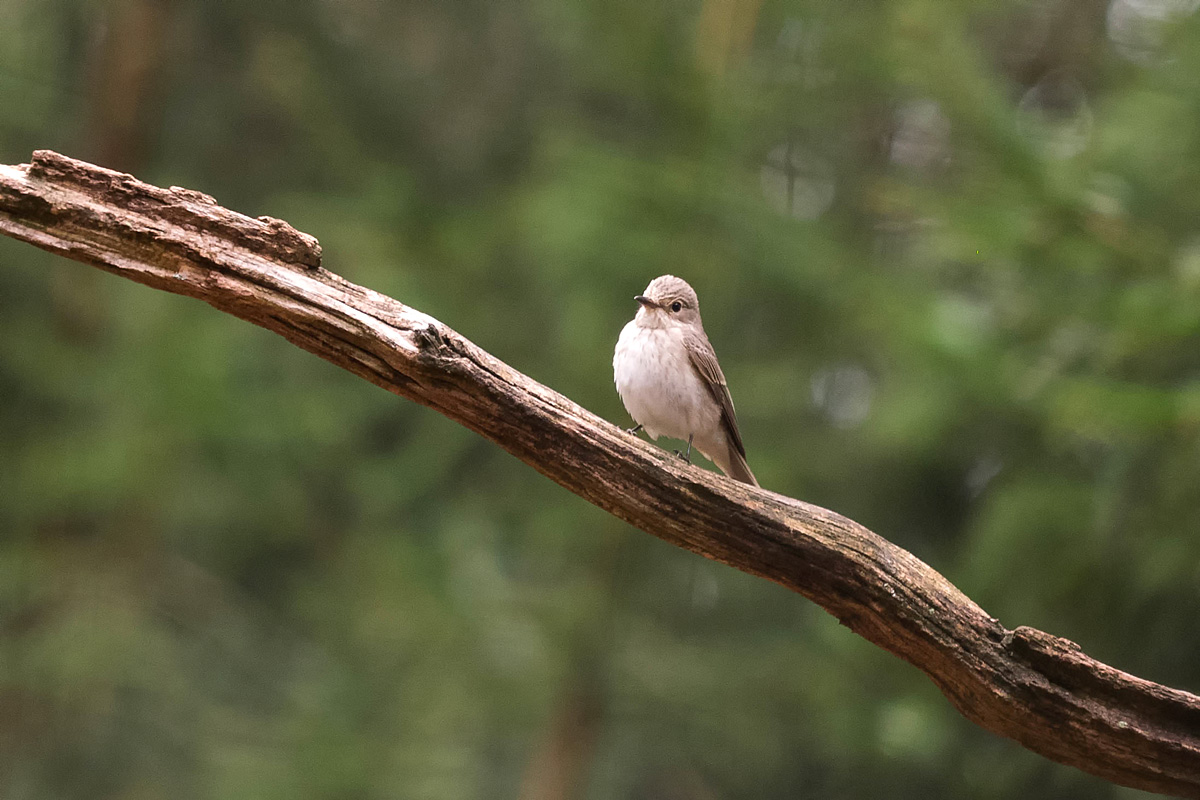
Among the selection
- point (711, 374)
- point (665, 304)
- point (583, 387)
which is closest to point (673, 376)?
point (711, 374)

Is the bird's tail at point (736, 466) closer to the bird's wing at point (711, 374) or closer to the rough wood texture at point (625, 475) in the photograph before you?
the bird's wing at point (711, 374)

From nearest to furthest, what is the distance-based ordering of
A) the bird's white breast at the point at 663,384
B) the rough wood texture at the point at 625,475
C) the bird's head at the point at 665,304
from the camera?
1. the rough wood texture at the point at 625,475
2. the bird's white breast at the point at 663,384
3. the bird's head at the point at 665,304

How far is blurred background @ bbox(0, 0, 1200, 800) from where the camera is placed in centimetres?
454

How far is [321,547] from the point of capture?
850 centimetres

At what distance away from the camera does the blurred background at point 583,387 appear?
4.54m

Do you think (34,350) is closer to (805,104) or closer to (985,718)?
(805,104)

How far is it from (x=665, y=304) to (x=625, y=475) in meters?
1.39

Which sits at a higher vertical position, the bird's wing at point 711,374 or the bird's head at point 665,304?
the bird's head at point 665,304

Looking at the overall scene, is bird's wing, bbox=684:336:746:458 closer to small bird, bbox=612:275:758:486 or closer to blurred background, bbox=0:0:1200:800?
small bird, bbox=612:275:758:486

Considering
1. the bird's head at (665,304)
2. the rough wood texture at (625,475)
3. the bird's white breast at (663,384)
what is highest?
the bird's head at (665,304)

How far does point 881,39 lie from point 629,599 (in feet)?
10.5

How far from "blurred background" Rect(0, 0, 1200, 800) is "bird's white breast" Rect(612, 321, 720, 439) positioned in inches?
44.4

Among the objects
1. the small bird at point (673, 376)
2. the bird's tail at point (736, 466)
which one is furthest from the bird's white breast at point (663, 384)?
the bird's tail at point (736, 466)

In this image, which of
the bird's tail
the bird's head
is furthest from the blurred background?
the bird's head
